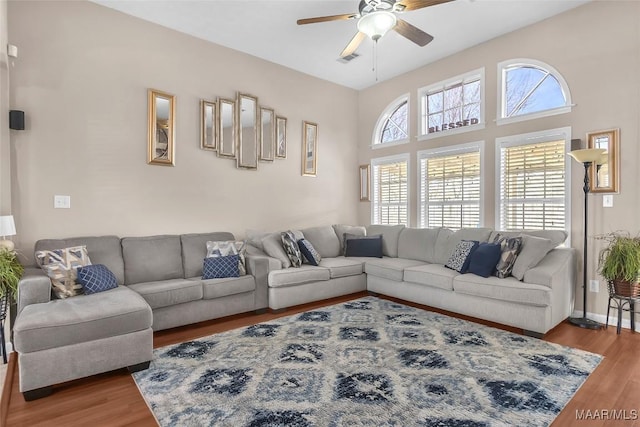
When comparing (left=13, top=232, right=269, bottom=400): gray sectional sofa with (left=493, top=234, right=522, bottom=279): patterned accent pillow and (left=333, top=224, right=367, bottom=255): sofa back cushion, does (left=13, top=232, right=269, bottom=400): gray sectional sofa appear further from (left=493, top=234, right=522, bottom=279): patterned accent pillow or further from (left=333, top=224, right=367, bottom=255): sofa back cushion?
(left=493, top=234, right=522, bottom=279): patterned accent pillow

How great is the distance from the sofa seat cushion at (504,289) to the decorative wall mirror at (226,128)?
3.34 m

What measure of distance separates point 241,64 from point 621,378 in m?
5.27

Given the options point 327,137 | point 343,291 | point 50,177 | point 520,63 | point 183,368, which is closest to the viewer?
point 183,368

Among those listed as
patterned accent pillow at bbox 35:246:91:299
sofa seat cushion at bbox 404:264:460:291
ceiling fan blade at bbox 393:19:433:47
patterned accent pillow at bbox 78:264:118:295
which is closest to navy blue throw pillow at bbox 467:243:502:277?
sofa seat cushion at bbox 404:264:460:291

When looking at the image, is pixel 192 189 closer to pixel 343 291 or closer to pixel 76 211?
pixel 76 211

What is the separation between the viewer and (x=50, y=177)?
3461 millimetres

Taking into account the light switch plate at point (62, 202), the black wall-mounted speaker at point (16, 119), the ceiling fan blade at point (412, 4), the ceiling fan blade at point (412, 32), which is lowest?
the light switch plate at point (62, 202)

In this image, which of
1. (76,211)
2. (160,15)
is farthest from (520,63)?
(76,211)

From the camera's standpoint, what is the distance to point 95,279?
3.05 metres

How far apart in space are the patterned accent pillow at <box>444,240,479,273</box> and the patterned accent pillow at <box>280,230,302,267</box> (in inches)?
73.8

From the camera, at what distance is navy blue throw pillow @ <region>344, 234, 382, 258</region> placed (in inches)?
204

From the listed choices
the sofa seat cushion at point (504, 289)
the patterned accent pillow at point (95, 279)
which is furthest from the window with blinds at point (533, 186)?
the patterned accent pillow at point (95, 279)

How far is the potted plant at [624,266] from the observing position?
3146mm

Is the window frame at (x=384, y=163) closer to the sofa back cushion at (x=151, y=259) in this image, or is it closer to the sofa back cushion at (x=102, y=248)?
the sofa back cushion at (x=151, y=259)
